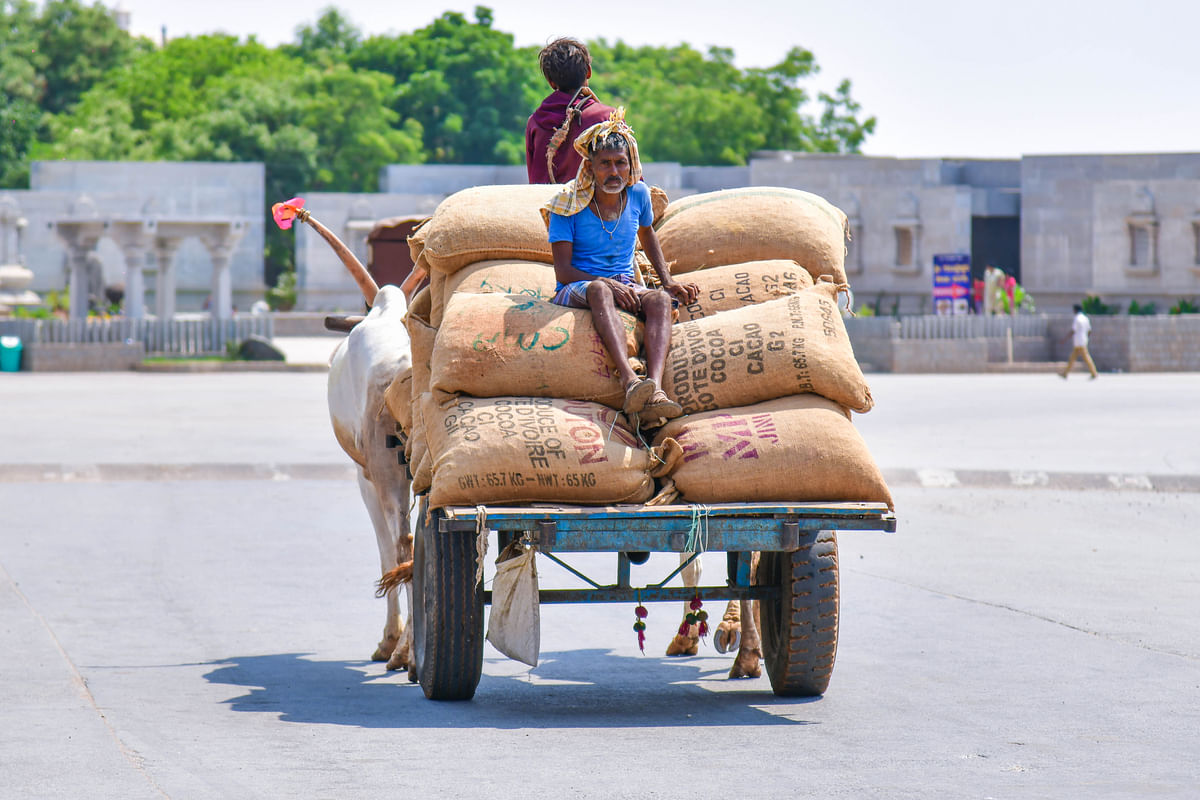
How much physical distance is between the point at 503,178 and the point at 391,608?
187 feet

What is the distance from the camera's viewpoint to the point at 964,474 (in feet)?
52.4

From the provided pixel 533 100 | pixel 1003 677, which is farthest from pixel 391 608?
pixel 533 100

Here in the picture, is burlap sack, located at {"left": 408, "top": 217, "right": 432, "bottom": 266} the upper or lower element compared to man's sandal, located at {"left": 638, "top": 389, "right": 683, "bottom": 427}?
upper

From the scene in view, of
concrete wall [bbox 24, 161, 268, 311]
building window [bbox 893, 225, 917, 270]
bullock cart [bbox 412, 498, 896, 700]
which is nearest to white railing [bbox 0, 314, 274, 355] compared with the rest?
building window [bbox 893, 225, 917, 270]

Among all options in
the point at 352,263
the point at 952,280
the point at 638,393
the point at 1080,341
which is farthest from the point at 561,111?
the point at 952,280

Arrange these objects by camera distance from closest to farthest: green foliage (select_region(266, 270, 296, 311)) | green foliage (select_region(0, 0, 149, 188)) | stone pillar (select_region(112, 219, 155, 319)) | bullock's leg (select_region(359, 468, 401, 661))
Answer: bullock's leg (select_region(359, 468, 401, 661))
stone pillar (select_region(112, 219, 155, 319))
green foliage (select_region(266, 270, 296, 311))
green foliage (select_region(0, 0, 149, 188))

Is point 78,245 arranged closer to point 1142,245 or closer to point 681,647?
point 1142,245

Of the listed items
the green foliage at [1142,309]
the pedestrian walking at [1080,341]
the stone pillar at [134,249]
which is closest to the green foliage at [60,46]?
the stone pillar at [134,249]

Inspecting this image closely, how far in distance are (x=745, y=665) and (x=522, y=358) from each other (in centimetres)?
191

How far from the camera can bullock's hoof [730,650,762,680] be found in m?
7.44

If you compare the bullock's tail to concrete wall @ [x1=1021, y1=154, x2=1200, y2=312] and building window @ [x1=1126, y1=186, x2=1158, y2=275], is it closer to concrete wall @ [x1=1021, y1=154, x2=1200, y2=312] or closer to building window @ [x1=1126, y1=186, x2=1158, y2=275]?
concrete wall @ [x1=1021, y1=154, x2=1200, y2=312]

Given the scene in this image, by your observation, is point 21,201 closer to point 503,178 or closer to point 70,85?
point 503,178

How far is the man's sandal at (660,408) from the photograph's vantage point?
6438 millimetres

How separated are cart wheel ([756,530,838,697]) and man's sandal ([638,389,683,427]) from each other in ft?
2.49
